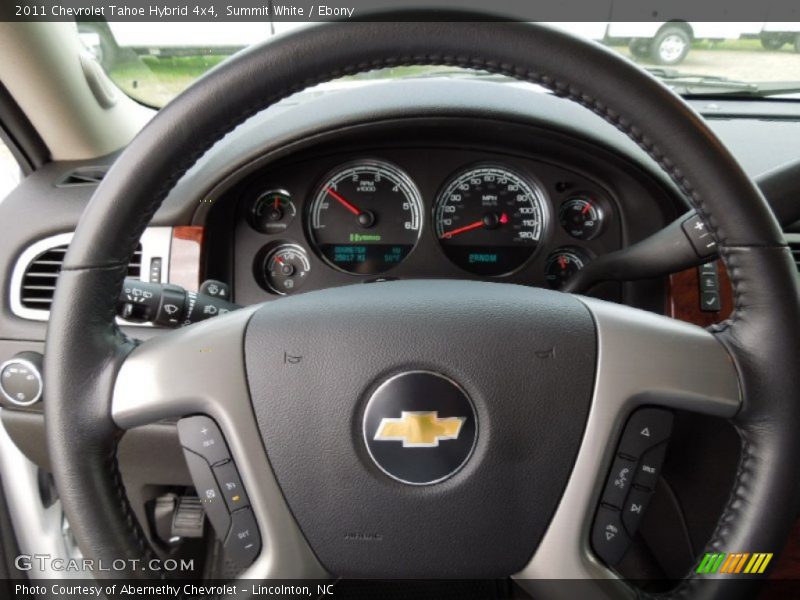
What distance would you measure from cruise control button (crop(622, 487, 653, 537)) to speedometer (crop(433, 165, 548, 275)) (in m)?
0.97

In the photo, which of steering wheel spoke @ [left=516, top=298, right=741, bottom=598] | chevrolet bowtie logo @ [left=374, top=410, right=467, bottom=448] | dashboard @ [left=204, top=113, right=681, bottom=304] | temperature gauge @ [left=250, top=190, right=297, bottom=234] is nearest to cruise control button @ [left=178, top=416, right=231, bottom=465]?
chevrolet bowtie logo @ [left=374, top=410, right=467, bottom=448]

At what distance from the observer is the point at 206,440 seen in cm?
92

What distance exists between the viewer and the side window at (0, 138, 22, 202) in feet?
5.89

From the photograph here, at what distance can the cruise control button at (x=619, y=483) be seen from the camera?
91 centimetres

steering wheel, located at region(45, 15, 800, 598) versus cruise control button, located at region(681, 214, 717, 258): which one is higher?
cruise control button, located at region(681, 214, 717, 258)

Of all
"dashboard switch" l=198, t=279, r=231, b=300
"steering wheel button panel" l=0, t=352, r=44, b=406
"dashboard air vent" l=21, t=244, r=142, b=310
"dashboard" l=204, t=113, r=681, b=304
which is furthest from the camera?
"dashboard" l=204, t=113, r=681, b=304

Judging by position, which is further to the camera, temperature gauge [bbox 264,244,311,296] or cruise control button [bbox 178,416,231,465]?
temperature gauge [bbox 264,244,311,296]

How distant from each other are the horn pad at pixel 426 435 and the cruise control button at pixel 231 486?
5cm

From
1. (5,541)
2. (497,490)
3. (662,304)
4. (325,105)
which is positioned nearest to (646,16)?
(662,304)

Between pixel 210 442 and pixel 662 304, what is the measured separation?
1.12 meters

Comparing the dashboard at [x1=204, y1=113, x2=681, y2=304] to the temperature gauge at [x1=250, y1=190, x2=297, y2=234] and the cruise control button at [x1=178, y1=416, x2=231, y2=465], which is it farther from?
the cruise control button at [x1=178, y1=416, x2=231, y2=465]

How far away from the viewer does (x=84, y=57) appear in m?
1.81

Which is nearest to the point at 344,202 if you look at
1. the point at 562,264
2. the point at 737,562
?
the point at 562,264

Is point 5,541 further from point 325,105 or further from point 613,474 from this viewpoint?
point 613,474
